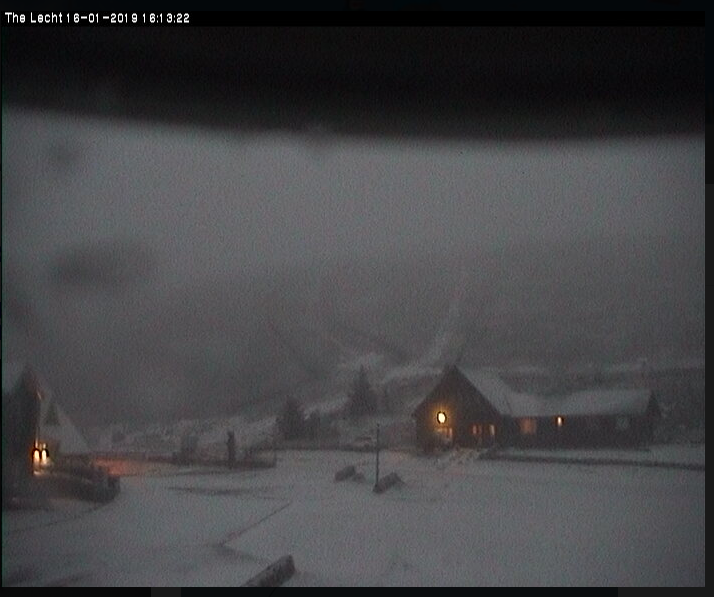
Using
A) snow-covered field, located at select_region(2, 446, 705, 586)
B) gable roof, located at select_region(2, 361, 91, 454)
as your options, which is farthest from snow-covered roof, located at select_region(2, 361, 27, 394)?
snow-covered field, located at select_region(2, 446, 705, 586)

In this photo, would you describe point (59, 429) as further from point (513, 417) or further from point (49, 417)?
point (513, 417)

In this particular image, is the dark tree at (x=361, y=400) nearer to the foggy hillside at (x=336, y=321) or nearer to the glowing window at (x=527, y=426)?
the foggy hillside at (x=336, y=321)

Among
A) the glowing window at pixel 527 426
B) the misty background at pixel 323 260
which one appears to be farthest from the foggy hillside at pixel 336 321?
the glowing window at pixel 527 426

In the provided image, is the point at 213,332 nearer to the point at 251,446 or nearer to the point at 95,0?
the point at 251,446

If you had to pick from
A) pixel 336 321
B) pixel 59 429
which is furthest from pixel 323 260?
pixel 59 429

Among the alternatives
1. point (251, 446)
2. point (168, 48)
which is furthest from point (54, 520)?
point (168, 48)

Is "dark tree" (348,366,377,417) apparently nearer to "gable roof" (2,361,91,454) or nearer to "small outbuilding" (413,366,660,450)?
Answer: "small outbuilding" (413,366,660,450)
